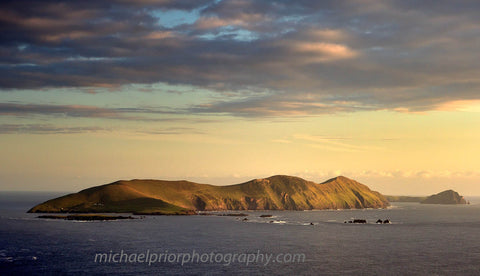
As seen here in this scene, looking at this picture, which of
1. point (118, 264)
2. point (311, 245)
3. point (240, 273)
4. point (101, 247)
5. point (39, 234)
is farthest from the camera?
point (39, 234)

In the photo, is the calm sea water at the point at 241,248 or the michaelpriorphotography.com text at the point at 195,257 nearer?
the calm sea water at the point at 241,248

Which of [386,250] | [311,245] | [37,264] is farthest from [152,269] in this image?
[386,250]

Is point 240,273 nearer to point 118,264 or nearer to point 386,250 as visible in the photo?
point 118,264

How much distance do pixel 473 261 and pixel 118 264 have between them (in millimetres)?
82157

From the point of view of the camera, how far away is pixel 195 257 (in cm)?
11406

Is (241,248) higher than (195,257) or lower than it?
lower

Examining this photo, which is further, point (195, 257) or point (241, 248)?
point (241, 248)

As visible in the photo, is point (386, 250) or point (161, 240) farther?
point (161, 240)

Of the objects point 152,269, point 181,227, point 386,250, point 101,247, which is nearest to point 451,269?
point 386,250

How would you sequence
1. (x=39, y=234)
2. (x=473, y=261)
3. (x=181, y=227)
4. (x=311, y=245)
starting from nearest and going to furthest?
1. (x=473, y=261)
2. (x=311, y=245)
3. (x=39, y=234)
4. (x=181, y=227)

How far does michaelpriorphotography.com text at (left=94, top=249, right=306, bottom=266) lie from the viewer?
10738 centimetres

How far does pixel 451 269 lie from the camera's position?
340ft

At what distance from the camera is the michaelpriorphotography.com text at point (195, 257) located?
107375 mm

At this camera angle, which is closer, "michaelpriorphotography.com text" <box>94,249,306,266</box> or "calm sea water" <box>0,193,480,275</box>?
"calm sea water" <box>0,193,480,275</box>
